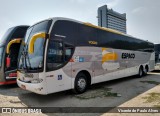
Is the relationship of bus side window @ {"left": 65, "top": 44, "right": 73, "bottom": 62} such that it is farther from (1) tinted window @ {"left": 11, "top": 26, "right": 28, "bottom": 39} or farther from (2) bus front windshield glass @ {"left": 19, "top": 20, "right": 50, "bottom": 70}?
(1) tinted window @ {"left": 11, "top": 26, "right": 28, "bottom": 39}

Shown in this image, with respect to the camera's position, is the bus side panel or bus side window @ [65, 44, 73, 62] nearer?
the bus side panel

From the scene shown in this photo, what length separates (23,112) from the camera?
17.4 feet

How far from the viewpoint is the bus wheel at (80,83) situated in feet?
23.7

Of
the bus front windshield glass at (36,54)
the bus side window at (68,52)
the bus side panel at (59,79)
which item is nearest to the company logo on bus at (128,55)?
the bus side window at (68,52)

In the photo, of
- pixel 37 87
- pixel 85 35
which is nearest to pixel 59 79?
pixel 37 87

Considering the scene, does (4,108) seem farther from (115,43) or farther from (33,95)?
(115,43)

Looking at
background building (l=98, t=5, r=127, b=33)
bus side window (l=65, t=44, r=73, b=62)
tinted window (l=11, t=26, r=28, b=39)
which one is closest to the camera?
bus side window (l=65, t=44, r=73, b=62)

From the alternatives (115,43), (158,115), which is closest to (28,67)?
(158,115)

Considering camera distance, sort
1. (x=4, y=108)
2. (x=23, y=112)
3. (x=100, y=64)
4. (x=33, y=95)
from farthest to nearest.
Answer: (x=100, y=64), (x=33, y=95), (x=4, y=108), (x=23, y=112)

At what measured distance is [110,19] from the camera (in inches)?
2007

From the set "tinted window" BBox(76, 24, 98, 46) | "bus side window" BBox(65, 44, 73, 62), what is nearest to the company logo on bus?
"tinted window" BBox(76, 24, 98, 46)

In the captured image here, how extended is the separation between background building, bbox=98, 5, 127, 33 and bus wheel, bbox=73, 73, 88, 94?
4355 cm

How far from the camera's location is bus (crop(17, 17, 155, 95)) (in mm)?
5852

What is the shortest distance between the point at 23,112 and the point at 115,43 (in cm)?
694
